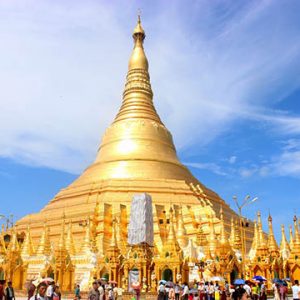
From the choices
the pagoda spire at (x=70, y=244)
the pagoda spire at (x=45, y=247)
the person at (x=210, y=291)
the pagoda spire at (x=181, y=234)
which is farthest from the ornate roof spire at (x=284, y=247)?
the pagoda spire at (x=45, y=247)

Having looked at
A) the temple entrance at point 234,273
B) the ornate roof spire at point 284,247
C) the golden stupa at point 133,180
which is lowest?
the temple entrance at point 234,273

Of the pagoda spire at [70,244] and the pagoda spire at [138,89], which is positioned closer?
the pagoda spire at [70,244]

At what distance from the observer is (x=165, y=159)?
45062 millimetres

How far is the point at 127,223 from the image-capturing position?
36344mm

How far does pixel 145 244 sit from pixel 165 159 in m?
18.5

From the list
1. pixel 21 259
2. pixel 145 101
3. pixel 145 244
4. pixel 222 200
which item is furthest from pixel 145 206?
pixel 145 101

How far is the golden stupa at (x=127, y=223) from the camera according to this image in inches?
1104

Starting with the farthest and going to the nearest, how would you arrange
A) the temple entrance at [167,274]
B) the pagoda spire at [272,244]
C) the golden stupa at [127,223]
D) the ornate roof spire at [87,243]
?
the pagoda spire at [272,244] → the ornate roof spire at [87,243] → the golden stupa at [127,223] → the temple entrance at [167,274]

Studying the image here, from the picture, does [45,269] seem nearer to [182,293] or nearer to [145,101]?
[182,293]

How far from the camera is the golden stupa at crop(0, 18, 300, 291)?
28047mm

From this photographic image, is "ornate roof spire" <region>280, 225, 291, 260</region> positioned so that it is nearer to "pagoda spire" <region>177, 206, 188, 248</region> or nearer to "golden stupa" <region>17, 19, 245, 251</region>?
"golden stupa" <region>17, 19, 245, 251</region>

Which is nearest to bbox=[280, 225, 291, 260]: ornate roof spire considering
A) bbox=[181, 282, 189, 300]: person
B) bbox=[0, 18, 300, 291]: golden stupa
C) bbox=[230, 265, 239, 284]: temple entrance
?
bbox=[0, 18, 300, 291]: golden stupa

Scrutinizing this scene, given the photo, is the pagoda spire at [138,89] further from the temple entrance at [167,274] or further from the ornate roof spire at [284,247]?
the temple entrance at [167,274]

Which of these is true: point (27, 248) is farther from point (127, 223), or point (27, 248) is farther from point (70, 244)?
point (127, 223)
